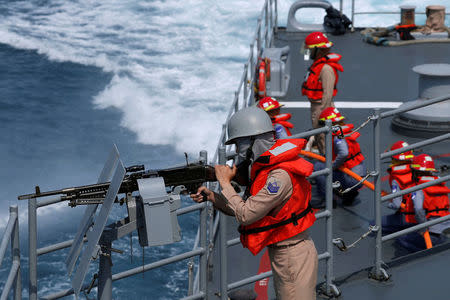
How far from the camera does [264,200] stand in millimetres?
4359

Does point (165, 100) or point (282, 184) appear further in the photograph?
point (165, 100)

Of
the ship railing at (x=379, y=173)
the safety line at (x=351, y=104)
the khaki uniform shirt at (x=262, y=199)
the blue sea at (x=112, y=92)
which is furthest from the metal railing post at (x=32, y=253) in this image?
the blue sea at (x=112, y=92)

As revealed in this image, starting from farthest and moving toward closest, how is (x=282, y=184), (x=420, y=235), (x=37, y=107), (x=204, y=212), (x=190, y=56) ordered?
(x=190, y=56)
(x=37, y=107)
(x=420, y=235)
(x=204, y=212)
(x=282, y=184)

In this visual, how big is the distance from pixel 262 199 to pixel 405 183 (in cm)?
310

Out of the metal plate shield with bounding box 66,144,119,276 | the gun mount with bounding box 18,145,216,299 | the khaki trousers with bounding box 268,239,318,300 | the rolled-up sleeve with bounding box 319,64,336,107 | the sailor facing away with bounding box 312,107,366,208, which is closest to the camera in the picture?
the gun mount with bounding box 18,145,216,299

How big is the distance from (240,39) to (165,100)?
6628 millimetres

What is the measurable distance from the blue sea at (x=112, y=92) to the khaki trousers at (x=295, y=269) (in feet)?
32.5

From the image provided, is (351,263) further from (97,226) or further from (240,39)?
(240,39)

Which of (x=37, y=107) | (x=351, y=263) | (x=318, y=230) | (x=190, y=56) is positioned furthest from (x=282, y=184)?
(x=190, y=56)

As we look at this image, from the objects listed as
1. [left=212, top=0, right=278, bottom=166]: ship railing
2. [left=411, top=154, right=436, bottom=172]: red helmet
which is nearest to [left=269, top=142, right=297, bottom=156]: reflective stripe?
[left=212, top=0, right=278, bottom=166]: ship railing

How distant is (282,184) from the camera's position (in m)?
4.39

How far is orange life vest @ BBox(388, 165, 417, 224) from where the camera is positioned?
6.96 metres

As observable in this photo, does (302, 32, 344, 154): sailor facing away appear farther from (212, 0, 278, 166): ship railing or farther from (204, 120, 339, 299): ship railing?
(204, 120, 339, 299): ship railing

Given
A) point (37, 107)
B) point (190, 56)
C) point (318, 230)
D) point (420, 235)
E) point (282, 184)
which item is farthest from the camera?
point (190, 56)
